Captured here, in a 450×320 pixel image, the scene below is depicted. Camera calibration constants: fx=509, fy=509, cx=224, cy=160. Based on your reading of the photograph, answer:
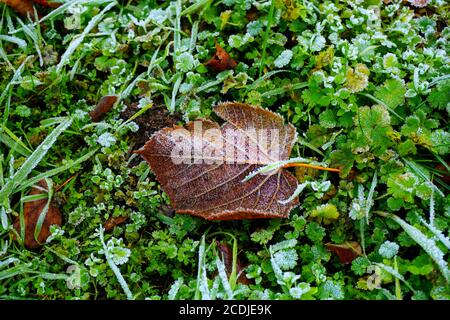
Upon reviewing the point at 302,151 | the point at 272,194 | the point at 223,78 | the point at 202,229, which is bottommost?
the point at 202,229

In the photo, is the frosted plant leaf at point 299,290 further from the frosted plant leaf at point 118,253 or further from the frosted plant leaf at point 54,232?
the frosted plant leaf at point 54,232

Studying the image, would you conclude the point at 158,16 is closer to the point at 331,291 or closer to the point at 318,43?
the point at 318,43

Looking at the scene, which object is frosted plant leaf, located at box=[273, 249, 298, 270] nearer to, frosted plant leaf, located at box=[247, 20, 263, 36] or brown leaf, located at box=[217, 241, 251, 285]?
brown leaf, located at box=[217, 241, 251, 285]

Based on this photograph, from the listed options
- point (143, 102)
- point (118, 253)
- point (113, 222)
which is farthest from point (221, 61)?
point (118, 253)

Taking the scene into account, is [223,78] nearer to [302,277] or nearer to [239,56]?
[239,56]


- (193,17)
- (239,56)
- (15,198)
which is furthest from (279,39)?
(15,198)

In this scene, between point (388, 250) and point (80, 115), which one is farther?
point (80, 115)
